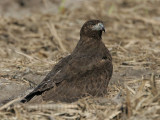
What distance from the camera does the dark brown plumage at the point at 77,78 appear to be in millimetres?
6141

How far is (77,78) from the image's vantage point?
625 cm

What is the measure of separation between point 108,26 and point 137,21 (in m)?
0.85

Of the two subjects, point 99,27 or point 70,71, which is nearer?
point 70,71

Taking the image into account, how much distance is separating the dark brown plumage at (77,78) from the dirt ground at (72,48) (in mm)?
284

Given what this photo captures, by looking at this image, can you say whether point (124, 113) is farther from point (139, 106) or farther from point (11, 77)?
point (11, 77)

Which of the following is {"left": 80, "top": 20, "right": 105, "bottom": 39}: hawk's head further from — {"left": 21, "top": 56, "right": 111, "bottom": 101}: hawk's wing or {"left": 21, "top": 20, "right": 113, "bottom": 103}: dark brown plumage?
{"left": 21, "top": 56, "right": 111, "bottom": 101}: hawk's wing

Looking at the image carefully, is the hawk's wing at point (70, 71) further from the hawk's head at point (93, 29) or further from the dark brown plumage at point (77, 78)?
the hawk's head at point (93, 29)

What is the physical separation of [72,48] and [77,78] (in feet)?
12.0

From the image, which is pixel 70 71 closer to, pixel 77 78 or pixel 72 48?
pixel 77 78

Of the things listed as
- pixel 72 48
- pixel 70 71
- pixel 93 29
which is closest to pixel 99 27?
pixel 93 29

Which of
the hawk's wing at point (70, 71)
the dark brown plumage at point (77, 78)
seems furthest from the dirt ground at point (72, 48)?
the hawk's wing at point (70, 71)

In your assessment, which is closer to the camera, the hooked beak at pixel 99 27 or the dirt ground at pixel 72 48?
the dirt ground at pixel 72 48

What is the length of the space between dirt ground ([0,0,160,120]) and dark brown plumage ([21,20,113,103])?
284mm

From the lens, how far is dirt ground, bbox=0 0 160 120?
541 centimetres
